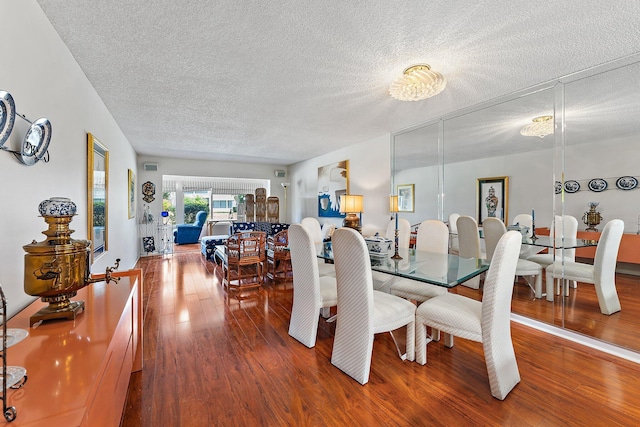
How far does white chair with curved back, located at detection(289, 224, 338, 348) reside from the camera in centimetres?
219

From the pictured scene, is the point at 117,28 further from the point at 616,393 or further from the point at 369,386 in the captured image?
the point at 616,393

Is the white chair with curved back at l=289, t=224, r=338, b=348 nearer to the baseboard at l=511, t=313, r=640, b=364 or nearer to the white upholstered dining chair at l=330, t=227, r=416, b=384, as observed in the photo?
the white upholstered dining chair at l=330, t=227, r=416, b=384

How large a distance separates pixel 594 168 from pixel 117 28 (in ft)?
13.2

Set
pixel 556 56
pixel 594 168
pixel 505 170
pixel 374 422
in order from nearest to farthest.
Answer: pixel 374 422 < pixel 556 56 < pixel 594 168 < pixel 505 170

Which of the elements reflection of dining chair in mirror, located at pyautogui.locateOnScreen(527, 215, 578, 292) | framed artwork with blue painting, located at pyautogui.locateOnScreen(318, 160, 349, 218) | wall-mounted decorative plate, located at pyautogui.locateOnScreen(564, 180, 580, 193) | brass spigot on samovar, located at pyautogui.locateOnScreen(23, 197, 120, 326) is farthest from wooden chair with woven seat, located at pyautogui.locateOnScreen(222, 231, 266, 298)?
wall-mounted decorative plate, located at pyautogui.locateOnScreen(564, 180, 580, 193)

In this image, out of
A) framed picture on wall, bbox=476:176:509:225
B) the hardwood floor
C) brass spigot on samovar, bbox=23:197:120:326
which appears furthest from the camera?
framed picture on wall, bbox=476:176:509:225

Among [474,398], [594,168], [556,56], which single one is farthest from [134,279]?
[594,168]

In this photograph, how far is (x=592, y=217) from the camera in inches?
97.1

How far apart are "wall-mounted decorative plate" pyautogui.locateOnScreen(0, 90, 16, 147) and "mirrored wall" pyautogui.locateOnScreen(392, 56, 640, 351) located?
3906 millimetres

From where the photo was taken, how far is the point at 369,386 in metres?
1.76

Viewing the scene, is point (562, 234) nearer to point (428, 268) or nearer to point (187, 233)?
point (428, 268)

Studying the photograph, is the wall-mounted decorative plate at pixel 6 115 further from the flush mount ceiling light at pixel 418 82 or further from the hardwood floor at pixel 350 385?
the flush mount ceiling light at pixel 418 82

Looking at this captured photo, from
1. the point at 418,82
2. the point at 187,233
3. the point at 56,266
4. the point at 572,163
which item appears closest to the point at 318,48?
the point at 418,82

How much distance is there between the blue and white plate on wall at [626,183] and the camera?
2.19m
